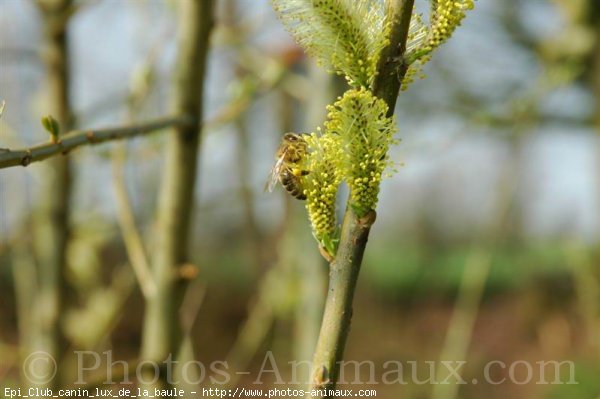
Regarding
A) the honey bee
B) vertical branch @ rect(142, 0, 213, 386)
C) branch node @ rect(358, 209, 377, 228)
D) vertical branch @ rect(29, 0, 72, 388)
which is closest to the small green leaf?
the honey bee

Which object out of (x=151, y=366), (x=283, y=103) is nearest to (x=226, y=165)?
(x=283, y=103)

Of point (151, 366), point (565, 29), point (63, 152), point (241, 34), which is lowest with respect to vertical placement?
point (151, 366)

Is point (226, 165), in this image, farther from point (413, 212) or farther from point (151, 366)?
point (413, 212)

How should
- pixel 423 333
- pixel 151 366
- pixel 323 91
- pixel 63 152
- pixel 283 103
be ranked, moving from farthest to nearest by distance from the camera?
pixel 423 333
pixel 283 103
pixel 323 91
pixel 151 366
pixel 63 152

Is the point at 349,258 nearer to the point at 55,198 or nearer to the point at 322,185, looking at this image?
the point at 322,185

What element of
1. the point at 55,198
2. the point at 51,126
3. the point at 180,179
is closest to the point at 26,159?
the point at 51,126
